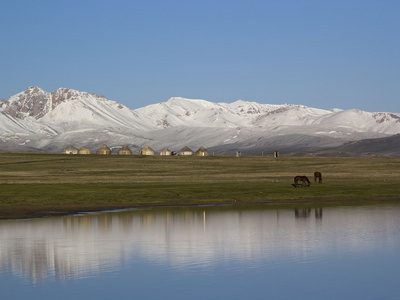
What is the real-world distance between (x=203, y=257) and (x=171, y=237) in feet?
22.2

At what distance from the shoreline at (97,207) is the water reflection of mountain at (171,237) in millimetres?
2925

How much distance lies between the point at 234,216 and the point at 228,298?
25.3 m

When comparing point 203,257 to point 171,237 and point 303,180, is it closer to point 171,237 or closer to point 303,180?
point 171,237

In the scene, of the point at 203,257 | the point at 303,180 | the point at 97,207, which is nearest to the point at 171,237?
the point at 203,257

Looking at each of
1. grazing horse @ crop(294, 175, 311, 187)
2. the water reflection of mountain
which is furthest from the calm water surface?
grazing horse @ crop(294, 175, 311, 187)

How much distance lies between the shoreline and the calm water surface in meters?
3.37

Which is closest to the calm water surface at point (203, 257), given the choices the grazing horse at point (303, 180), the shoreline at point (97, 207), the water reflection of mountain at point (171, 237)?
the water reflection of mountain at point (171, 237)

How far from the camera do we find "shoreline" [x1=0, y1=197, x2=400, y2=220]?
161 feet

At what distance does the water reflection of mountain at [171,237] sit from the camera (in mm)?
29391

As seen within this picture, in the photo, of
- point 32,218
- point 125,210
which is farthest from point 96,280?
point 125,210

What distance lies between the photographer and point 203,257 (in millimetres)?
29875

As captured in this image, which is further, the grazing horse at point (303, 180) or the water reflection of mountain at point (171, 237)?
the grazing horse at point (303, 180)

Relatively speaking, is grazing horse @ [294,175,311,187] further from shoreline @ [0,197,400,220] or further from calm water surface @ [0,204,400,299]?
calm water surface @ [0,204,400,299]

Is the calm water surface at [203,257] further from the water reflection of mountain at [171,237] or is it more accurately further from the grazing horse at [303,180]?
the grazing horse at [303,180]
